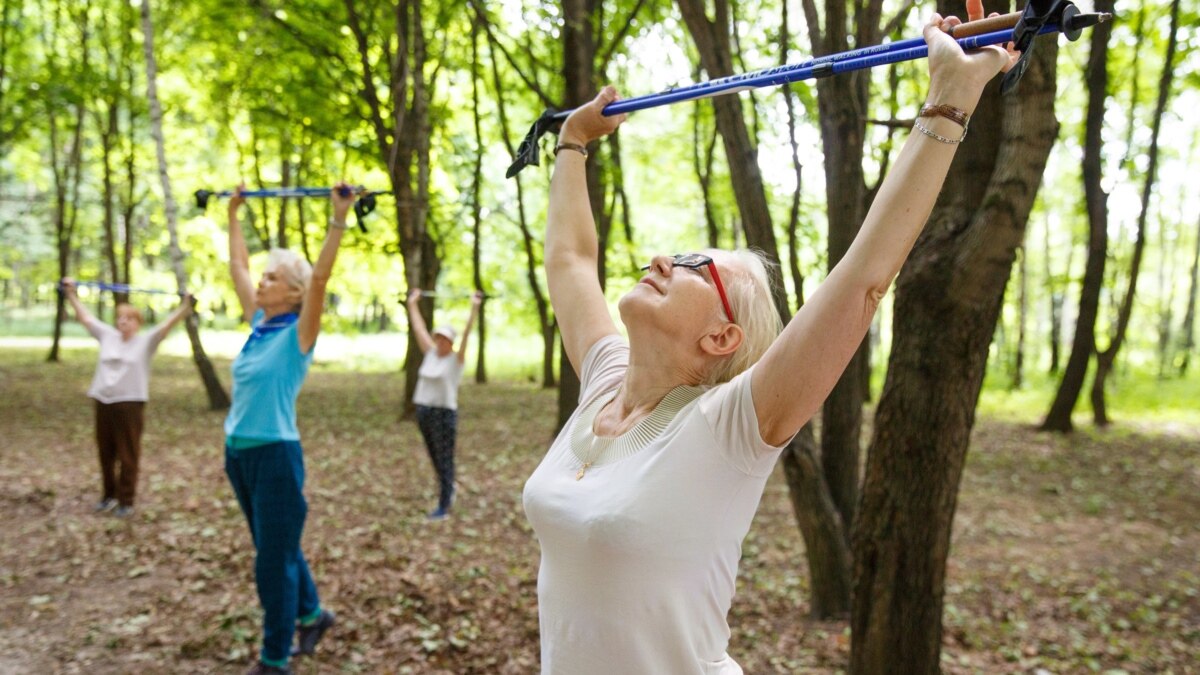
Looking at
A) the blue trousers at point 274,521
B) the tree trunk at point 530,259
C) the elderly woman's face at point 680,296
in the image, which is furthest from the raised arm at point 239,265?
the tree trunk at point 530,259

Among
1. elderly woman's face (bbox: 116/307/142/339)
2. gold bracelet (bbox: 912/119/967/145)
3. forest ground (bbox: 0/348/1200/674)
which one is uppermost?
gold bracelet (bbox: 912/119/967/145)

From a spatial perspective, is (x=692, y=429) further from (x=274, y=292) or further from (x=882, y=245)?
(x=274, y=292)

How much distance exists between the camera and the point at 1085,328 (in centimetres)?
1242

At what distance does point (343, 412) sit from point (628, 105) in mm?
13315

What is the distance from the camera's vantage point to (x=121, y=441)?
7.33 meters

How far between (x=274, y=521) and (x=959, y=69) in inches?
148

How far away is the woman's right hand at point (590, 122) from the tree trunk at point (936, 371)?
1.71 meters

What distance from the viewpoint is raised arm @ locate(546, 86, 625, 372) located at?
2.25 m

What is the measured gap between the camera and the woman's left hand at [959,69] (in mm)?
1358

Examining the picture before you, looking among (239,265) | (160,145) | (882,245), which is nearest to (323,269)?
(239,265)

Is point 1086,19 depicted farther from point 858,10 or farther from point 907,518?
point 858,10

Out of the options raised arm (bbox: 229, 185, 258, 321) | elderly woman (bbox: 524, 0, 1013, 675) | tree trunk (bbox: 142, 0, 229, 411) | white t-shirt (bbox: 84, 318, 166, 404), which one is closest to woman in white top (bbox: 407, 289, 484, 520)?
white t-shirt (bbox: 84, 318, 166, 404)

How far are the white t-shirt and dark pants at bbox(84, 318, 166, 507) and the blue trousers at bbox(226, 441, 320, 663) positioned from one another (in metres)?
4.08

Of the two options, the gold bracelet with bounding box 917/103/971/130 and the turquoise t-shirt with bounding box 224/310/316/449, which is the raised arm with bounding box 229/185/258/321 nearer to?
the turquoise t-shirt with bounding box 224/310/316/449
